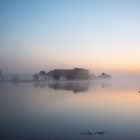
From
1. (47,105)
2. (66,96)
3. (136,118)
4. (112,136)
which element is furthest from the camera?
(66,96)

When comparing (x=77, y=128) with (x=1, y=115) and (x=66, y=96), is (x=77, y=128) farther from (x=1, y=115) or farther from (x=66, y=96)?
(x=66, y=96)

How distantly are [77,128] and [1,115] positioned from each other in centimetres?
130

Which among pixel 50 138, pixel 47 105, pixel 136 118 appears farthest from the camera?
pixel 47 105

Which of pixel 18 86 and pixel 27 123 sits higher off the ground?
pixel 18 86

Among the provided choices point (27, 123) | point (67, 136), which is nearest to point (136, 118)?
point (67, 136)

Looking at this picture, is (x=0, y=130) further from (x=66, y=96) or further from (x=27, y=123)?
(x=66, y=96)

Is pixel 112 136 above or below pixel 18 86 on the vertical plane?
below

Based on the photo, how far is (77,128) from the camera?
4.04 meters

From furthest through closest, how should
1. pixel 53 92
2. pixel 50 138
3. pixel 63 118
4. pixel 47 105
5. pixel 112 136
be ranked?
pixel 53 92, pixel 47 105, pixel 63 118, pixel 112 136, pixel 50 138

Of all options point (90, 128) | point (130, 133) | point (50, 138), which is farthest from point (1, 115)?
point (130, 133)

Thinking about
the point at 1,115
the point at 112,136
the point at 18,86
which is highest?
the point at 18,86

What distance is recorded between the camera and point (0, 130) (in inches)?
139

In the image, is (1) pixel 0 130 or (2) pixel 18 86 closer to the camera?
(1) pixel 0 130

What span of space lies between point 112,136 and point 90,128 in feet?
1.78
